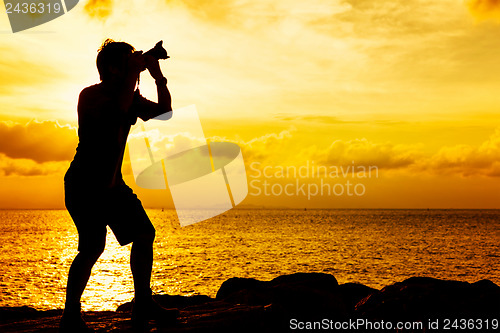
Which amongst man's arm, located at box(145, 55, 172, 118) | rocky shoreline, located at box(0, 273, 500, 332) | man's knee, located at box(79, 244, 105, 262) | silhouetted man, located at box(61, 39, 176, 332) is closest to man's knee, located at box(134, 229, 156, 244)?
silhouetted man, located at box(61, 39, 176, 332)

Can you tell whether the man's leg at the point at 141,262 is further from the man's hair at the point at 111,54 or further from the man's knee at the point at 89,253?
the man's hair at the point at 111,54

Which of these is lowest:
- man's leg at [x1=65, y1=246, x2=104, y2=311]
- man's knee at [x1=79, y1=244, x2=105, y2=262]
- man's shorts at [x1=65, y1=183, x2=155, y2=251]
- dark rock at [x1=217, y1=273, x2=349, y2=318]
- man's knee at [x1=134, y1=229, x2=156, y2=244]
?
dark rock at [x1=217, y1=273, x2=349, y2=318]

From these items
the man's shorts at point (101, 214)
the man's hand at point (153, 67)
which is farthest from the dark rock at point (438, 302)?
the man's hand at point (153, 67)

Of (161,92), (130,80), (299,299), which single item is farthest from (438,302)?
(130,80)

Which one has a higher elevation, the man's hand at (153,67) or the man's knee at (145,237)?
the man's hand at (153,67)

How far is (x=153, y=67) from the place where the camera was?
455 centimetres

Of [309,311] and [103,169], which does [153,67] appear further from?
[309,311]

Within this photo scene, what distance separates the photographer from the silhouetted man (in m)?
4.33

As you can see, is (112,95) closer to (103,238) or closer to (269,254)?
(103,238)

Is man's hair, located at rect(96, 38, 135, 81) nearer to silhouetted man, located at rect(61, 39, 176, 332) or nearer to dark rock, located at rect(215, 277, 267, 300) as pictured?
silhouetted man, located at rect(61, 39, 176, 332)

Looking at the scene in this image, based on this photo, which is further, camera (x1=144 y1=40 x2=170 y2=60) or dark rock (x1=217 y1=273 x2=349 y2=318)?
dark rock (x1=217 y1=273 x2=349 y2=318)

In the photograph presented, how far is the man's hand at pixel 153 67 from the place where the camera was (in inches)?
177

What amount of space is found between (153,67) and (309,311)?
3791 millimetres

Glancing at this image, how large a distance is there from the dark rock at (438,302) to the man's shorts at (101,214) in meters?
4.37
